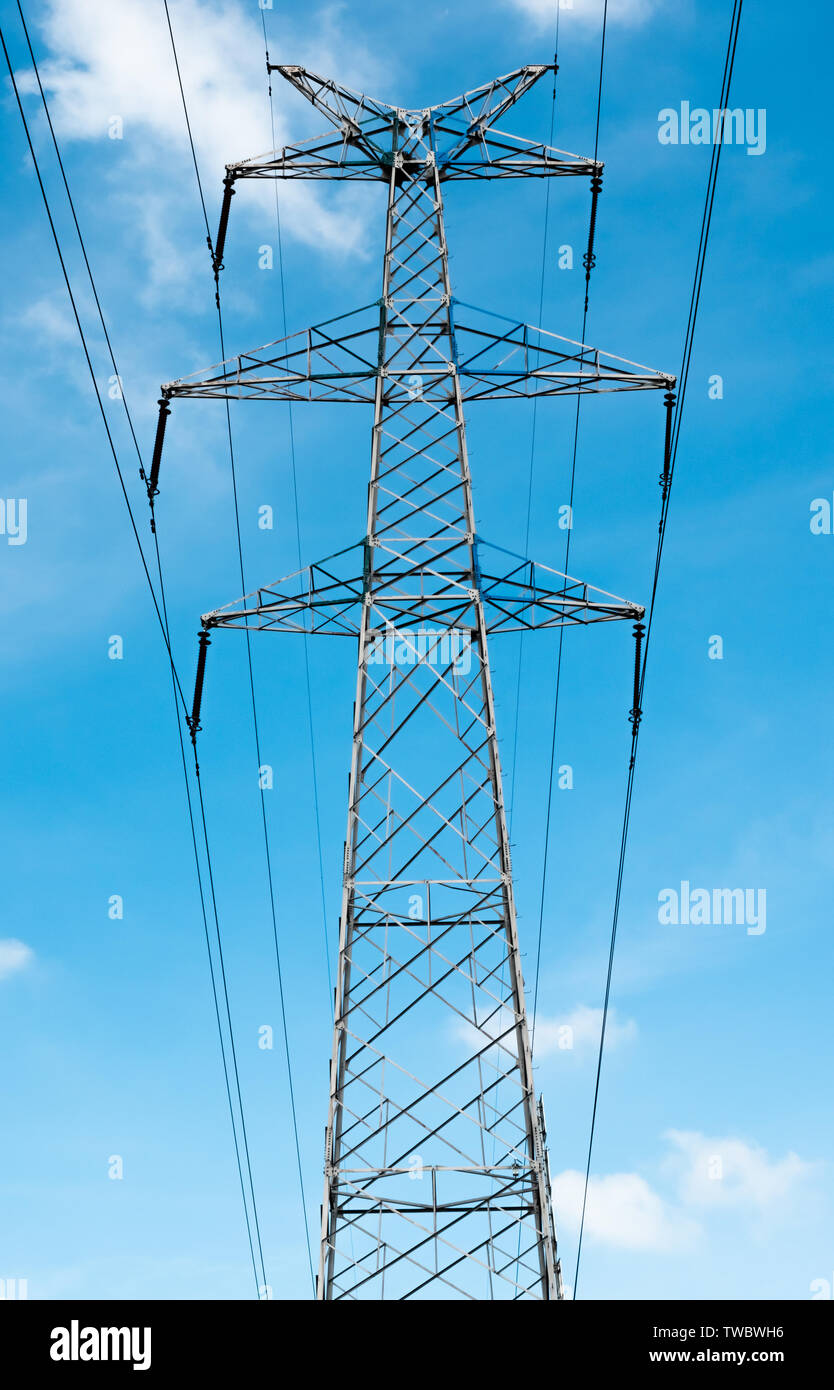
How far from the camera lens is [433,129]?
25.6m

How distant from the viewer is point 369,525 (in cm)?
2161
